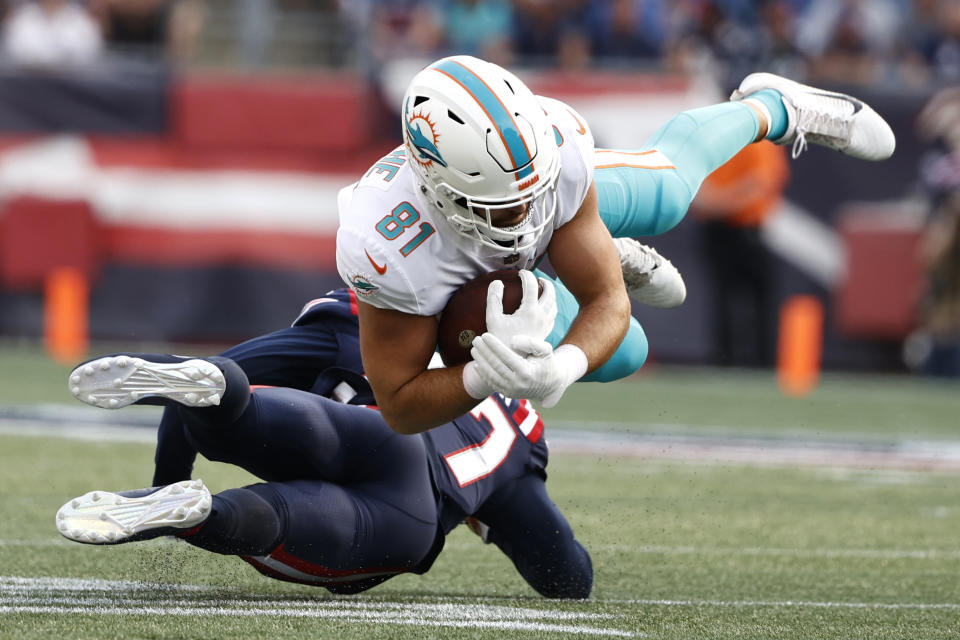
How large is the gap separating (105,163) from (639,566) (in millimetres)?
6686

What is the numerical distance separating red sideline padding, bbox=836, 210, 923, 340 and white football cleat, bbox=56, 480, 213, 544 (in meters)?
7.00

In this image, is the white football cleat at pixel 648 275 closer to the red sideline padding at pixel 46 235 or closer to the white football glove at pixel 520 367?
the white football glove at pixel 520 367

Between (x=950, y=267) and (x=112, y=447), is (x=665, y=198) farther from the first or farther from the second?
(x=950, y=267)

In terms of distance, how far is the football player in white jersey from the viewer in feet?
9.41

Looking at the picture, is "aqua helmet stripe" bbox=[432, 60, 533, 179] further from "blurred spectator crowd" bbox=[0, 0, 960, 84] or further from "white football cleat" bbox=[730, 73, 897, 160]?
"blurred spectator crowd" bbox=[0, 0, 960, 84]

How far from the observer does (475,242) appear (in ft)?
9.96

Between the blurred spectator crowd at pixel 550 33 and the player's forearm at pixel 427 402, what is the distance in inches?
261

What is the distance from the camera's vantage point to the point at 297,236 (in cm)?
959

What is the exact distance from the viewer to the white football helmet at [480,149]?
9.45ft

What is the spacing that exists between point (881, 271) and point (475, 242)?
21.4ft

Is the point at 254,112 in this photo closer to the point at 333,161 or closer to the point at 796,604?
the point at 333,161

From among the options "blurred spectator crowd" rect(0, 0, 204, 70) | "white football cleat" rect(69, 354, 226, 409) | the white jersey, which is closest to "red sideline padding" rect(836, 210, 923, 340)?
"blurred spectator crowd" rect(0, 0, 204, 70)

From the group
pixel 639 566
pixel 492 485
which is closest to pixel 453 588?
pixel 492 485

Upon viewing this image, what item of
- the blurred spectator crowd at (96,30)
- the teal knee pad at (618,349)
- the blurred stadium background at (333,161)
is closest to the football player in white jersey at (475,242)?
the teal knee pad at (618,349)
